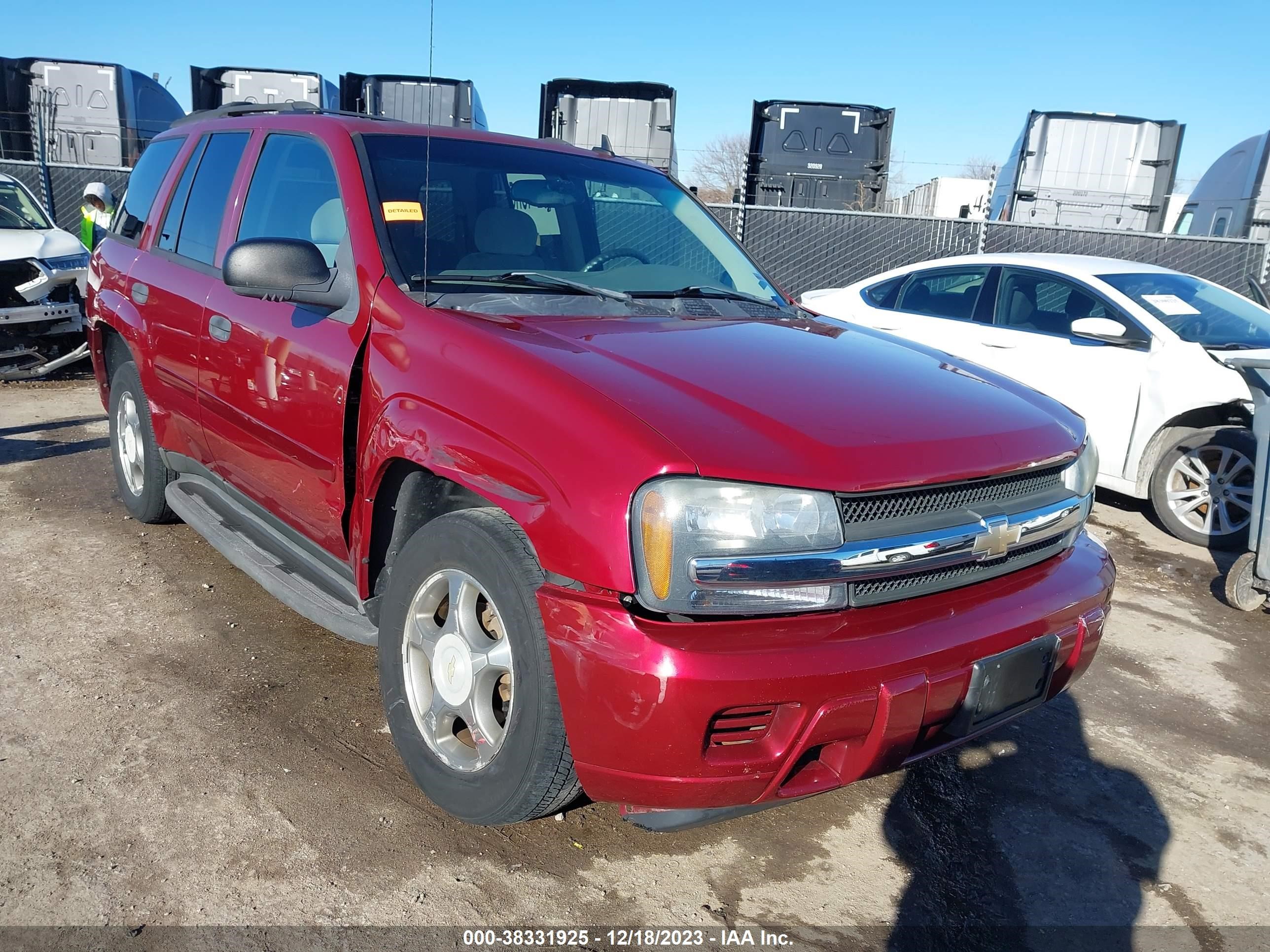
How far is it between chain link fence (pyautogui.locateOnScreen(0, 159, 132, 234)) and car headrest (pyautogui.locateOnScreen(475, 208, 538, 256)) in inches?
488

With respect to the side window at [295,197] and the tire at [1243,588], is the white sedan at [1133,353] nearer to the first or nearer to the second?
the tire at [1243,588]

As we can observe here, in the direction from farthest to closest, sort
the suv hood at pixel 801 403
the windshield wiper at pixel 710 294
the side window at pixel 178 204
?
the side window at pixel 178 204 < the windshield wiper at pixel 710 294 < the suv hood at pixel 801 403

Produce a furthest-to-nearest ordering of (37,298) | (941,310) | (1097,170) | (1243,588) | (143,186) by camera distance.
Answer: (1097,170)
(37,298)
(941,310)
(1243,588)
(143,186)

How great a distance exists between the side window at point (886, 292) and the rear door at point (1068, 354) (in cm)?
80

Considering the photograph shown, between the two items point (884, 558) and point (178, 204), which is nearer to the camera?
point (884, 558)

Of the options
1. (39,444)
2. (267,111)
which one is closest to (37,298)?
(39,444)

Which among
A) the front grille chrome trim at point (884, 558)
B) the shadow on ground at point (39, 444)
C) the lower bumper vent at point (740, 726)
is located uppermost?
the front grille chrome trim at point (884, 558)

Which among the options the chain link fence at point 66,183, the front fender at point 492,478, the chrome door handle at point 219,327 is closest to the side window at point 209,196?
the chrome door handle at point 219,327

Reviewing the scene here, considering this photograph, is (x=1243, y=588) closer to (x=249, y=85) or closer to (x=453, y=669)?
(x=453, y=669)

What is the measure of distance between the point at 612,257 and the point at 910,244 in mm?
10125

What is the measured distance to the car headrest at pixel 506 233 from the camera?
3.06 m

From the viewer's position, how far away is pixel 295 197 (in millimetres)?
3312

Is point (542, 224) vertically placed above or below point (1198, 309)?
above

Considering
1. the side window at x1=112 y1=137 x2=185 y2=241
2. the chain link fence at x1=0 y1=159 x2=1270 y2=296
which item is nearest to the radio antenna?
the side window at x1=112 y1=137 x2=185 y2=241
